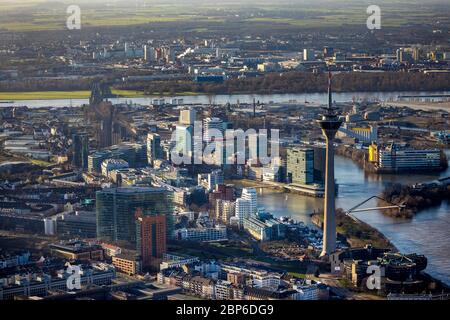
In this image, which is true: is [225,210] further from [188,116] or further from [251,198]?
[188,116]

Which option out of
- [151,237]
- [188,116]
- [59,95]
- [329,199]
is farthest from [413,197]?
[59,95]

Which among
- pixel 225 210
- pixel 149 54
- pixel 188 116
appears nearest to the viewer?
pixel 225 210

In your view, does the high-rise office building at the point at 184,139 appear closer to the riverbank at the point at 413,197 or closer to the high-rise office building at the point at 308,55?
the riverbank at the point at 413,197

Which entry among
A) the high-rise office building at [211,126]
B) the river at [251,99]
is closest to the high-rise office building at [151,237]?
the high-rise office building at [211,126]

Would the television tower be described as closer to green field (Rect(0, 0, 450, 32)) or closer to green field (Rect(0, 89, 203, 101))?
green field (Rect(0, 89, 203, 101))

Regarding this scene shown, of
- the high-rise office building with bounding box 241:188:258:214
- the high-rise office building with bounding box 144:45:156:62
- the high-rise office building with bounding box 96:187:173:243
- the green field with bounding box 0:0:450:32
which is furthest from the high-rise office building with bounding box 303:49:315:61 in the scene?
the high-rise office building with bounding box 96:187:173:243

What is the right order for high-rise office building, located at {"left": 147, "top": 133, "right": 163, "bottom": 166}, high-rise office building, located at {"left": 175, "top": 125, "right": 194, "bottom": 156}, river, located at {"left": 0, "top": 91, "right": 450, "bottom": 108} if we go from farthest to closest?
river, located at {"left": 0, "top": 91, "right": 450, "bottom": 108} → high-rise office building, located at {"left": 175, "top": 125, "right": 194, "bottom": 156} → high-rise office building, located at {"left": 147, "top": 133, "right": 163, "bottom": 166}
